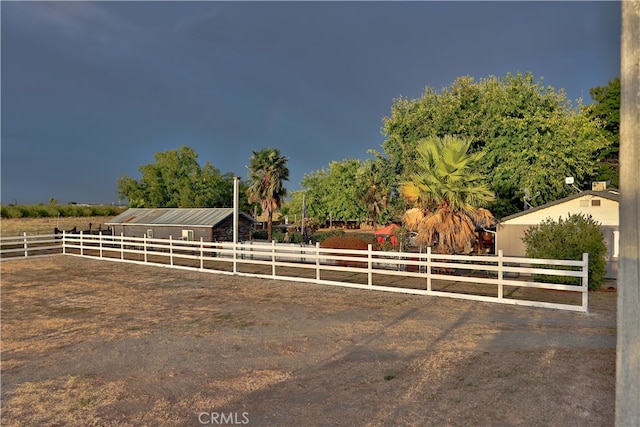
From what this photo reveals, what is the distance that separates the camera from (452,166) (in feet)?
47.3

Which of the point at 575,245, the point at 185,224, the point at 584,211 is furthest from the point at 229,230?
the point at 575,245

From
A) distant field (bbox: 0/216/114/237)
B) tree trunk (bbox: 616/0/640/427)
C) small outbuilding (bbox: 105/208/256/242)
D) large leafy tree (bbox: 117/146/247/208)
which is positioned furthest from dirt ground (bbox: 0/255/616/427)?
large leafy tree (bbox: 117/146/247/208)

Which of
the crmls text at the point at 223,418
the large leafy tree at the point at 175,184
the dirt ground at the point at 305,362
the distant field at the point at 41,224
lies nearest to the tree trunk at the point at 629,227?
the dirt ground at the point at 305,362

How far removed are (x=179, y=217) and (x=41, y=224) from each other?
27.5 metres

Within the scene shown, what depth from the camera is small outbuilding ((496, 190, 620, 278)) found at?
Result: 1490 centimetres

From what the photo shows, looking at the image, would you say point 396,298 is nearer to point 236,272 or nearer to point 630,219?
point 236,272

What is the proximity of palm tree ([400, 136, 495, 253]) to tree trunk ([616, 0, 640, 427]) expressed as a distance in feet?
40.6

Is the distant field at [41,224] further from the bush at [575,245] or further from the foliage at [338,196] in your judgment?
the bush at [575,245]

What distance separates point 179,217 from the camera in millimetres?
32500

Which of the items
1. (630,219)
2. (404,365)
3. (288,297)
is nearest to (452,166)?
(288,297)

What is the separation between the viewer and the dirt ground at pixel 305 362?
178 inches

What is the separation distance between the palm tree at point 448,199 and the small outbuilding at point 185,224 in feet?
61.9

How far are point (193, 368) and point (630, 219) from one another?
5828 mm

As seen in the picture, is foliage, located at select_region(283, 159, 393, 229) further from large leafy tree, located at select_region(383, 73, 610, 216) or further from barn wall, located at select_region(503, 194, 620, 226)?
barn wall, located at select_region(503, 194, 620, 226)
